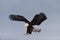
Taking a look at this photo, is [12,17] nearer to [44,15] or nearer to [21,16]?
[21,16]

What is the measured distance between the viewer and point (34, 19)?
162 feet

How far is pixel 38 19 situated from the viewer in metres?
49.1

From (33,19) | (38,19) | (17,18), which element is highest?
(33,19)

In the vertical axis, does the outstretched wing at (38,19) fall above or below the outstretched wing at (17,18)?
above

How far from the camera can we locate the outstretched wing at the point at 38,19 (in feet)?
159

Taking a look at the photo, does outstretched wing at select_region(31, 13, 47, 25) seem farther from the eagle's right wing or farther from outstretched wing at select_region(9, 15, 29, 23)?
outstretched wing at select_region(9, 15, 29, 23)

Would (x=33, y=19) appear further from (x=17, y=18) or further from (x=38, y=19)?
(x=17, y=18)

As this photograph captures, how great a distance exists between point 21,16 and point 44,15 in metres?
2.95

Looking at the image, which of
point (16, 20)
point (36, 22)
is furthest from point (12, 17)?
point (36, 22)

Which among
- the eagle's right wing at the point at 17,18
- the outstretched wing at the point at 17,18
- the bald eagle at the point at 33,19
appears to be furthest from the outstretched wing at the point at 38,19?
the outstretched wing at the point at 17,18

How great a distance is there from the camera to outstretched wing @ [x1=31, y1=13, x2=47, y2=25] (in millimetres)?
48375

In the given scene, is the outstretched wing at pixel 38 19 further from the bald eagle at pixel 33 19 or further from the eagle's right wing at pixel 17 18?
the eagle's right wing at pixel 17 18

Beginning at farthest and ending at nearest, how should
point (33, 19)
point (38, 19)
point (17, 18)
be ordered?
point (33, 19) < point (38, 19) < point (17, 18)

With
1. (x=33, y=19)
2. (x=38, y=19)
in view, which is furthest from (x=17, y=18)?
(x=38, y=19)
